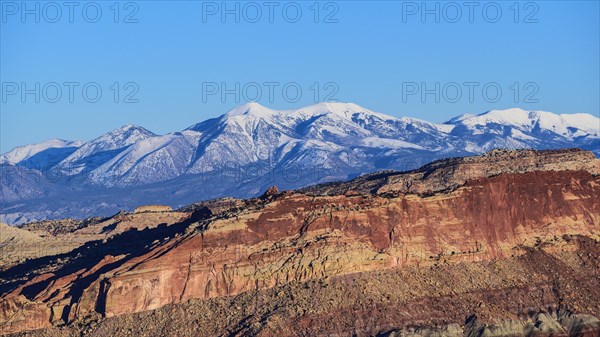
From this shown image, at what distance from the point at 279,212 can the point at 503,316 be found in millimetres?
13109

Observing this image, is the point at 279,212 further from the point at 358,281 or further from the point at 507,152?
the point at 507,152

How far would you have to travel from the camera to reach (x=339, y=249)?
75.1 m

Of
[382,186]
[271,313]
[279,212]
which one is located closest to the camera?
[271,313]

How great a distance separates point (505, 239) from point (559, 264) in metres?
3.37

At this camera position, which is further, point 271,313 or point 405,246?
point 405,246

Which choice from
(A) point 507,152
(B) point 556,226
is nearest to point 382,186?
(A) point 507,152

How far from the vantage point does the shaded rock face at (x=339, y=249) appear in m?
73.2

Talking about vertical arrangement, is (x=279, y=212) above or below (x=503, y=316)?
above

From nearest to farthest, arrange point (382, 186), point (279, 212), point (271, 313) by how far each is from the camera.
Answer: point (271, 313)
point (279, 212)
point (382, 186)

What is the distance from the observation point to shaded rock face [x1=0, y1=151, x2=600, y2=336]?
240ft

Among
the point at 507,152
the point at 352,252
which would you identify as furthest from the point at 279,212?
the point at 507,152

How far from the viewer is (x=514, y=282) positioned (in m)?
78.9

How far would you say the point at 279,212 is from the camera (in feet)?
250

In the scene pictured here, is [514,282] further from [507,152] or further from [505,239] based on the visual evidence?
[507,152]
